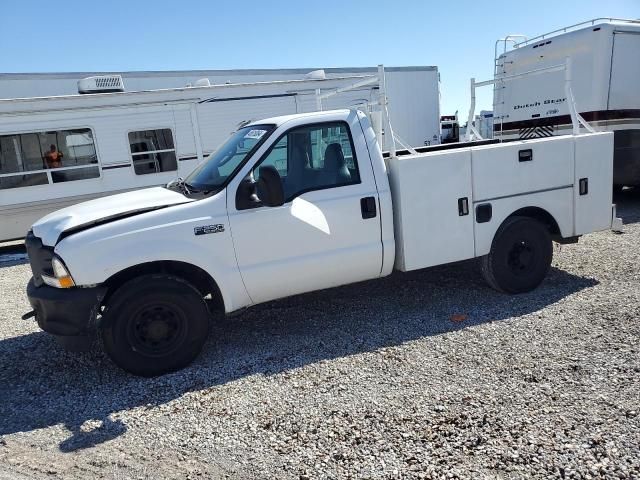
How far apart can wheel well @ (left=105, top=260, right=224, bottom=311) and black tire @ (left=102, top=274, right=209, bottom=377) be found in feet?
0.36

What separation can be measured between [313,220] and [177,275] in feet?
4.05

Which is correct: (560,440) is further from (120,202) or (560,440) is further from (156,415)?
(120,202)

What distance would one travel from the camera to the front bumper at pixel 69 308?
379cm

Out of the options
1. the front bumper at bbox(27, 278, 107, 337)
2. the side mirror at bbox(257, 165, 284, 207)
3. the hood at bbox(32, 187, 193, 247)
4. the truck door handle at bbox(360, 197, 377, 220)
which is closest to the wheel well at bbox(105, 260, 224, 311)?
the front bumper at bbox(27, 278, 107, 337)

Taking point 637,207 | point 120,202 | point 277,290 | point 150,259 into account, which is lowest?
point 637,207

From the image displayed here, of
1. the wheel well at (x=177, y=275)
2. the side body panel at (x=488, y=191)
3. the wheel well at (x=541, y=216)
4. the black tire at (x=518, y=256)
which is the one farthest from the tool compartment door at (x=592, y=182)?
the wheel well at (x=177, y=275)

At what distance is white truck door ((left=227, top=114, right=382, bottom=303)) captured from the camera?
14.0 feet

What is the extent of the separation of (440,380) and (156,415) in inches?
79.0

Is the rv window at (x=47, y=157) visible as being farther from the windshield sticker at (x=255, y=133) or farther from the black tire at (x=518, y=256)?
the black tire at (x=518, y=256)

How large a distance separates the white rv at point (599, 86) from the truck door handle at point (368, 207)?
566 centimetres

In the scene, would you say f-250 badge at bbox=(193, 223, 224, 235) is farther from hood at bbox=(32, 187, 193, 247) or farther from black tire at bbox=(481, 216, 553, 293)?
black tire at bbox=(481, 216, 553, 293)

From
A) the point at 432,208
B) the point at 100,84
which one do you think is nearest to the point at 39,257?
the point at 432,208

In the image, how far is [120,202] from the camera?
4379 millimetres

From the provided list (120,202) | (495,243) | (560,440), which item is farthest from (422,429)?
(120,202)
